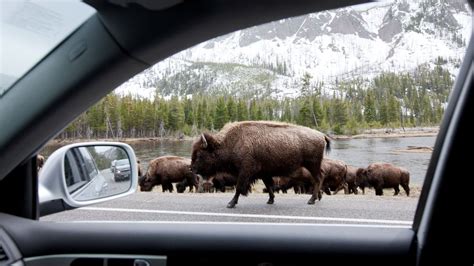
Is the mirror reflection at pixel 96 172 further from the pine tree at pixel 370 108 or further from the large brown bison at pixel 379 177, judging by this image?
the large brown bison at pixel 379 177

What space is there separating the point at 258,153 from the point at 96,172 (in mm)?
4528

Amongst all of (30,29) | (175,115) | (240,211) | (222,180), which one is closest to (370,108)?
(240,211)

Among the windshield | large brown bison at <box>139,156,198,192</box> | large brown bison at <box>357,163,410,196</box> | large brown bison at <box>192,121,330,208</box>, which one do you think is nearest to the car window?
the windshield

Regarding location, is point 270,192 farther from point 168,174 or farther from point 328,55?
point 328,55

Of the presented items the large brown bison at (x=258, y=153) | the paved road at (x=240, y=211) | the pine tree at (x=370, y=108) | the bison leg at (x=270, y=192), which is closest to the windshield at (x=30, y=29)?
the paved road at (x=240, y=211)

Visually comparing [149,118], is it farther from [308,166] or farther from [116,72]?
[308,166]

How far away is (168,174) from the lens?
5301mm

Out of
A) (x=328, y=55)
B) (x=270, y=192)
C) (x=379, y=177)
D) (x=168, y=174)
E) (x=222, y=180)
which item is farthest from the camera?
(x=222, y=180)

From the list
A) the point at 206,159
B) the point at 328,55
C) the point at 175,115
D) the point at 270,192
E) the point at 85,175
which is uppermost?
the point at 328,55

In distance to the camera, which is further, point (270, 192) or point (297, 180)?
point (297, 180)

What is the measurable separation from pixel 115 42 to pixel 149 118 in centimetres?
165

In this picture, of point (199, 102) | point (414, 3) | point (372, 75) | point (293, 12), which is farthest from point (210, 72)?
point (293, 12)

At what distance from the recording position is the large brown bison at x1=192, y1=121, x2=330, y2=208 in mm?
5625

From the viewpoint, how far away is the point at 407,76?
2.84 meters
